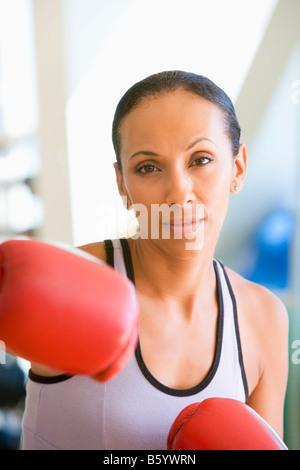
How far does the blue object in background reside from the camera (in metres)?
1.90

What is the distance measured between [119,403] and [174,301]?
0.64 feet

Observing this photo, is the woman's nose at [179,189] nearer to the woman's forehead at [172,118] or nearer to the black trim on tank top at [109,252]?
the woman's forehead at [172,118]

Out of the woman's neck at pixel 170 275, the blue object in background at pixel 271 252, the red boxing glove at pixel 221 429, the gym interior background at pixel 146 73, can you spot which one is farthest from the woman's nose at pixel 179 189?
the blue object in background at pixel 271 252

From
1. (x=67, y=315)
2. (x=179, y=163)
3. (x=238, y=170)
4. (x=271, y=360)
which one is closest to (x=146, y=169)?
(x=179, y=163)

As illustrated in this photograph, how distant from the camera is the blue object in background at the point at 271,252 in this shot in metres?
1.90

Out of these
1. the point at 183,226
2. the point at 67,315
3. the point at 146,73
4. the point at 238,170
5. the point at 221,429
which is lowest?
the point at 221,429

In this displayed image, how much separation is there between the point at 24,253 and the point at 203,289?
0.41 metres

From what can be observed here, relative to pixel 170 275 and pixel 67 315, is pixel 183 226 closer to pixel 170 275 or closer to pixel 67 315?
pixel 170 275

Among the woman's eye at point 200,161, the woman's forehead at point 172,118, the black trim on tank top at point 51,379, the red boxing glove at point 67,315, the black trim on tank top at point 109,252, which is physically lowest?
the black trim on tank top at point 51,379

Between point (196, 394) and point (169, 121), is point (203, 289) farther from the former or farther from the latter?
point (169, 121)

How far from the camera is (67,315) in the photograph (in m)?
0.45

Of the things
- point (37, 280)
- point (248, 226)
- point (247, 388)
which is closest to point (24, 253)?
point (37, 280)

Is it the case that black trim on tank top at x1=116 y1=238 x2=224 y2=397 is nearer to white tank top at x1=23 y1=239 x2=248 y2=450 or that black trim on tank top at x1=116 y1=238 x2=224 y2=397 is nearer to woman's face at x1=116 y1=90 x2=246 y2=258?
white tank top at x1=23 y1=239 x2=248 y2=450

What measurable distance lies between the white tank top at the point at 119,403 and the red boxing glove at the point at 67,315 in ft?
0.78
